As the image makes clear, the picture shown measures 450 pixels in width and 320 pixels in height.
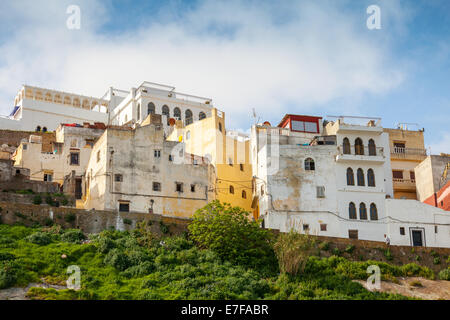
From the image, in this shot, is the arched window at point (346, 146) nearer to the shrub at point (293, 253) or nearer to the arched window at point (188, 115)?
the shrub at point (293, 253)

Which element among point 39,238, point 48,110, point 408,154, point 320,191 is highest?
point 48,110

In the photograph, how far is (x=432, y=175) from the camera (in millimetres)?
59062

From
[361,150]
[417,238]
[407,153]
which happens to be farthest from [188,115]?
[417,238]

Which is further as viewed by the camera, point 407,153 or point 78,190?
point 407,153

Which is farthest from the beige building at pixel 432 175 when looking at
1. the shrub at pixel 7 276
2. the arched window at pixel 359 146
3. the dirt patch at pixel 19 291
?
the shrub at pixel 7 276

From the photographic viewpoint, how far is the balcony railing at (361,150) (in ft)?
185

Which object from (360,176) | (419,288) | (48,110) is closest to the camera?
(419,288)

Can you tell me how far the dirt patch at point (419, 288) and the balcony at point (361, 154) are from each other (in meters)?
12.8

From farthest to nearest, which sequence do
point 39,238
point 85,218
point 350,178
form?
1. point 350,178
2. point 85,218
3. point 39,238

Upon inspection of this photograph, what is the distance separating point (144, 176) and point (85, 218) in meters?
7.57

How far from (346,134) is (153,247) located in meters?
20.0

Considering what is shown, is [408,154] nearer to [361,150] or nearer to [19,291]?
[361,150]

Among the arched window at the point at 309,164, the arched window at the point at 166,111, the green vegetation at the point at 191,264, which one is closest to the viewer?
the green vegetation at the point at 191,264

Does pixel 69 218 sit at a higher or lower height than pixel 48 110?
lower
